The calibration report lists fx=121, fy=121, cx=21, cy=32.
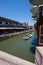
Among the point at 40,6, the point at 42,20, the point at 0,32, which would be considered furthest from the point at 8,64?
the point at 0,32

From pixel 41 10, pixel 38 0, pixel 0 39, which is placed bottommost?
pixel 0 39

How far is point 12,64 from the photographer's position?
3008 millimetres

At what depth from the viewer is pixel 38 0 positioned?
11148 millimetres

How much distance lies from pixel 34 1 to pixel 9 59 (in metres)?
8.95

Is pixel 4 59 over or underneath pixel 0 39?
over

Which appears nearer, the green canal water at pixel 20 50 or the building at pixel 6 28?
the green canal water at pixel 20 50

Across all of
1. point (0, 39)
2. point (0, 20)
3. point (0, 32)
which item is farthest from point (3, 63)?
point (0, 20)

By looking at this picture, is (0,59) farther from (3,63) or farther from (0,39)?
(0,39)

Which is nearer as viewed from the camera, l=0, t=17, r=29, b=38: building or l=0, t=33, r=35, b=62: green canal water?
l=0, t=33, r=35, b=62: green canal water

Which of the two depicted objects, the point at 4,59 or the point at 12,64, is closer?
the point at 12,64

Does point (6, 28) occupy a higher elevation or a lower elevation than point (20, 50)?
higher

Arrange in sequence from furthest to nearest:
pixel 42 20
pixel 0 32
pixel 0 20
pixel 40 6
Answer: pixel 0 20, pixel 0 32, pixel 40 6, pixel 42 20

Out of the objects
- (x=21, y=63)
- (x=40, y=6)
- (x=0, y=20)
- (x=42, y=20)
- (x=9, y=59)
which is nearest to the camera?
(x=21, y=63)

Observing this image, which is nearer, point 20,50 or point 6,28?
point 20,50
